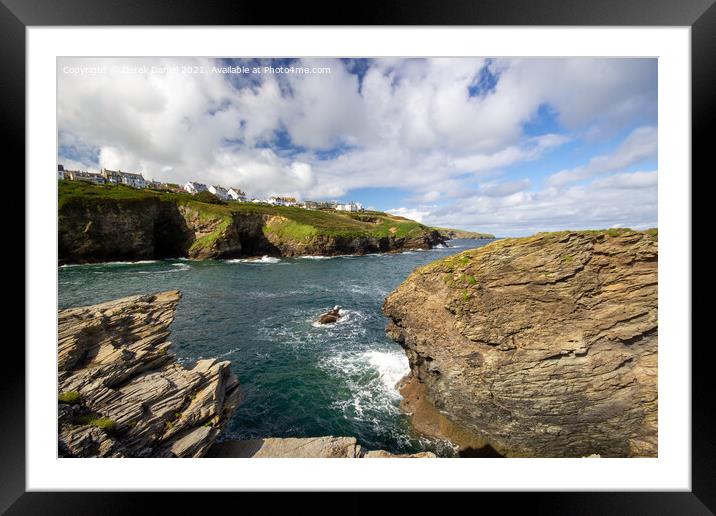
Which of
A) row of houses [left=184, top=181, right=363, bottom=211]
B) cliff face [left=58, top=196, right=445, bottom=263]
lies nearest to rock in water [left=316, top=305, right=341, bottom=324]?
cliff face [left=58, top=196, right=445, bottom=263]

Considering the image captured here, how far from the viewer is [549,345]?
612cm

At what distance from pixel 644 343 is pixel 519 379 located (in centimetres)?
275

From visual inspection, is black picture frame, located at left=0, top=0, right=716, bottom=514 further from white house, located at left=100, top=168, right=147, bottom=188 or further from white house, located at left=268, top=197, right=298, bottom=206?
white house, located at left=268, top=197, right=298, bottom=206

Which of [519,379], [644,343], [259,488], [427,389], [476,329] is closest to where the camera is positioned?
[259,488]

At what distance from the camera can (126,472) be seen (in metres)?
4.17

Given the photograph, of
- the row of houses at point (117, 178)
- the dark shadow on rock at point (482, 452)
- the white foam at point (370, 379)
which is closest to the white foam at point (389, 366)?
the white foam at point (370, 379)

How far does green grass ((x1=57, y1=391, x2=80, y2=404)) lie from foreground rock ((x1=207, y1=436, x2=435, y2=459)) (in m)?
3.09

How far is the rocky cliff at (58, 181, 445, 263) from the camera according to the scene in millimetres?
24547

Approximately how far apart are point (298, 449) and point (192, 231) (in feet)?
134

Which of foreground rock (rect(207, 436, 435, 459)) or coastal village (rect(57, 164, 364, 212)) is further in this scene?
coastal village (rect(57, 164, 364, 212))
